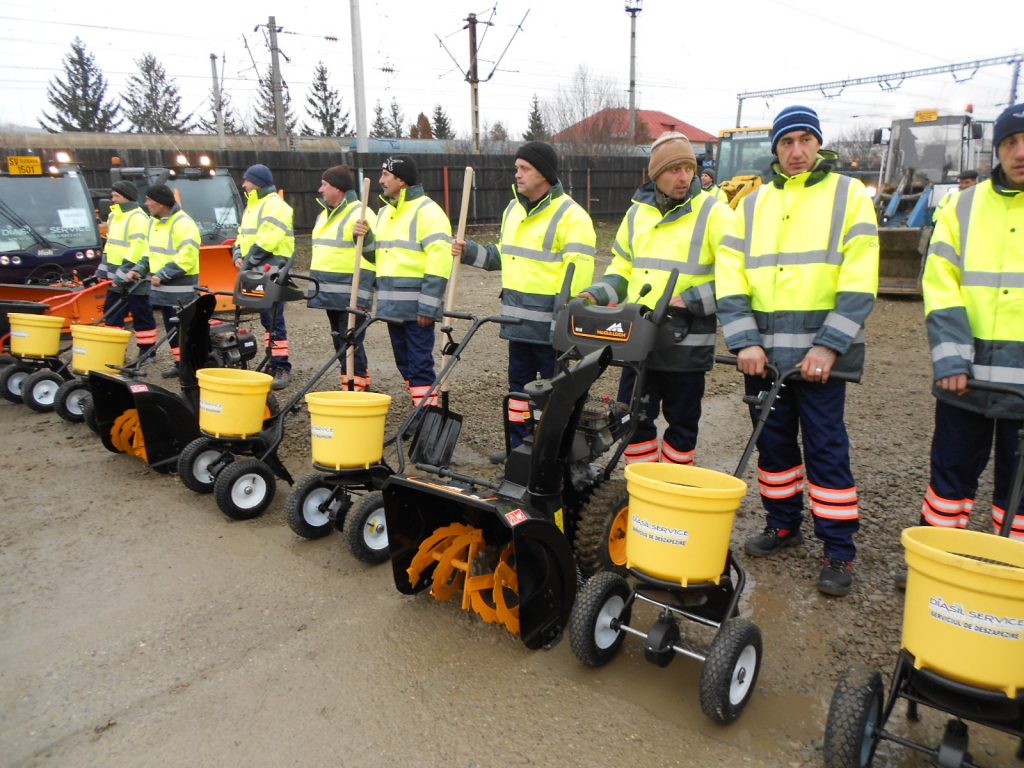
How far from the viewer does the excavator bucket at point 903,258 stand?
35.6 ft

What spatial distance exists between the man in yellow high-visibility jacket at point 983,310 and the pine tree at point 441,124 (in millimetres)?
56016

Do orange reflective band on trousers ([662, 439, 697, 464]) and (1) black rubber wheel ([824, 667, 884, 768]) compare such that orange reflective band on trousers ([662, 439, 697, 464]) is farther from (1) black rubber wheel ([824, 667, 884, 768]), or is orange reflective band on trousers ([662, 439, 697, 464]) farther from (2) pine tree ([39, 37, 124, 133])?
(2) pine tree ([39, 37, 124, 133])

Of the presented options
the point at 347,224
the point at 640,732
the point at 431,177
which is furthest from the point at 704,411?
the point at 431,177

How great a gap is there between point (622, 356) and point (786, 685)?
1477 millimetres

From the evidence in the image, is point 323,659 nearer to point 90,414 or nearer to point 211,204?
point 90,414

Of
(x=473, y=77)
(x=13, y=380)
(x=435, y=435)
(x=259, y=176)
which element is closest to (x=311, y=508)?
(x=435, y=435)

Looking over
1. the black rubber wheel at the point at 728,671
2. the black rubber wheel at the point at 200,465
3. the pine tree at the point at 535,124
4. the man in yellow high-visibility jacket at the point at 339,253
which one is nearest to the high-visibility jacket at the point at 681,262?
the black rubber wheel at the point at 728,671

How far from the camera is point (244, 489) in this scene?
446cm

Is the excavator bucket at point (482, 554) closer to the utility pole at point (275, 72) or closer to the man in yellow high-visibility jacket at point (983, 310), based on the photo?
the man in yellow high-visibility jacket at point (983, 310)

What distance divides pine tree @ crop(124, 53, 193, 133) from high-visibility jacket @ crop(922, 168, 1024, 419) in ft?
147

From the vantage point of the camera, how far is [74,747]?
2.61m

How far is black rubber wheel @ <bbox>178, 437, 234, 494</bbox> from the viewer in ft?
15.4

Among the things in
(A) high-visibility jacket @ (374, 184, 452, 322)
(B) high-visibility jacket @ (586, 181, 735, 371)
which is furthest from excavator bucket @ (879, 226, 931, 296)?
(B) high-visibility jacket @ (586, 181, 735, 371)

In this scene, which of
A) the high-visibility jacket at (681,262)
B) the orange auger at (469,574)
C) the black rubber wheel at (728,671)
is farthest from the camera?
the high-visibility jacket at (681,262)
